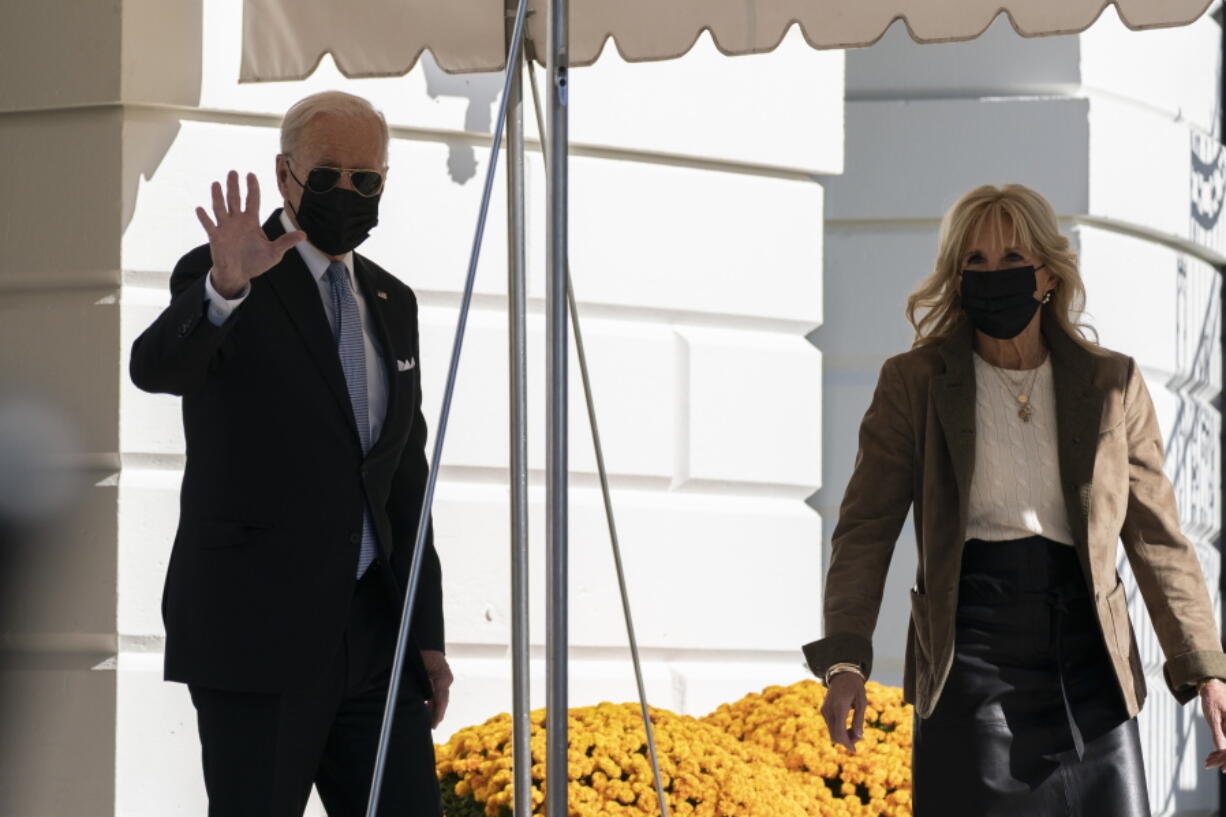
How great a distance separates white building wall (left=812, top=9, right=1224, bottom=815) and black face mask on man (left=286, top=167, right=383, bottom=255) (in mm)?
3962

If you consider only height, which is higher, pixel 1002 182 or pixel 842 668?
pixel 1002 182

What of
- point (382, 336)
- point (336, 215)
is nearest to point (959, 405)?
point (382, 336)

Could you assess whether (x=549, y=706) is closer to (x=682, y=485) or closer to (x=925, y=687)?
(x=925, y=687)

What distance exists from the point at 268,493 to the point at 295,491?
47 millimetres

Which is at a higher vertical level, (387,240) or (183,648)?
(387,240)

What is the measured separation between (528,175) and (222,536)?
2.71 meters

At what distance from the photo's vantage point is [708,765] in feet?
16.8

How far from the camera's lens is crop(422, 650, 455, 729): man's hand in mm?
3715

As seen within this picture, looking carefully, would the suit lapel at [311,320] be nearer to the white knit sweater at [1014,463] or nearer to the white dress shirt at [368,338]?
the white dress shirt at [368,338]

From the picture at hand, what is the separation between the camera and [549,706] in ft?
11.2

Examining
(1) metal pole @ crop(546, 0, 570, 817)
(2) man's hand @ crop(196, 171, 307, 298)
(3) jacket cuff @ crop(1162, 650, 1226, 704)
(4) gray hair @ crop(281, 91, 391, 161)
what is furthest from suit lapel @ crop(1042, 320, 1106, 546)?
(2) man's hand @ crop(196, 171, 307, 298)

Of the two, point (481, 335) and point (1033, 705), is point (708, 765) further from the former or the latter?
point (1033, 705)

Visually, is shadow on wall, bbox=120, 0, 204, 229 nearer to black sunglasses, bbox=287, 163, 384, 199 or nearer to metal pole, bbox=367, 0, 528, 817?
black sunglasses, bbox=287, 163, 384, 199

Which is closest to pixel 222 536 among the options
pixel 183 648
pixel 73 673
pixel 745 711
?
pixel 183 648
